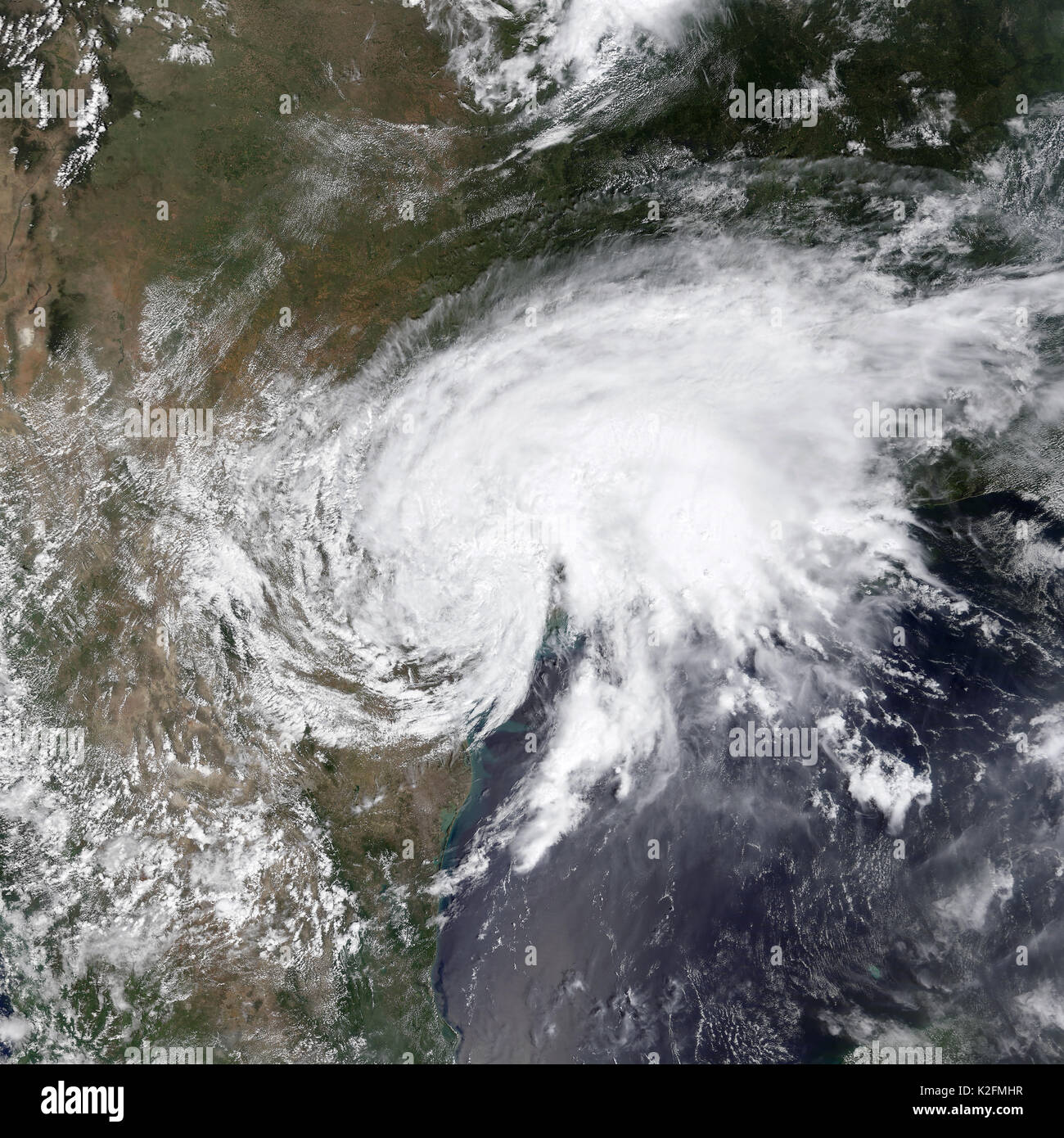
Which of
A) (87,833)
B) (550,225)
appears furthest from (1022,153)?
(87,833)

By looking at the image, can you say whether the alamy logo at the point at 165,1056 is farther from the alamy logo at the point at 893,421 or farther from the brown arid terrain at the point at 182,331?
the alamy logo at the point at 893,421

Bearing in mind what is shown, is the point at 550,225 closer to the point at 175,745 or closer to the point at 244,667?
the point at 244,667

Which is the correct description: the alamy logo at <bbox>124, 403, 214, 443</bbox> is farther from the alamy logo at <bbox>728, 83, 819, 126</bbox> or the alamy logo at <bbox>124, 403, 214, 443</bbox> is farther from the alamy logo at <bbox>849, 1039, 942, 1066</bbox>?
the alamy logo at <bbox>849, 1039, 942, 1066</bbox>

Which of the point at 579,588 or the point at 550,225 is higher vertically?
the point at 550,225

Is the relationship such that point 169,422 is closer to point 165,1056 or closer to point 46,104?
point 46,104
